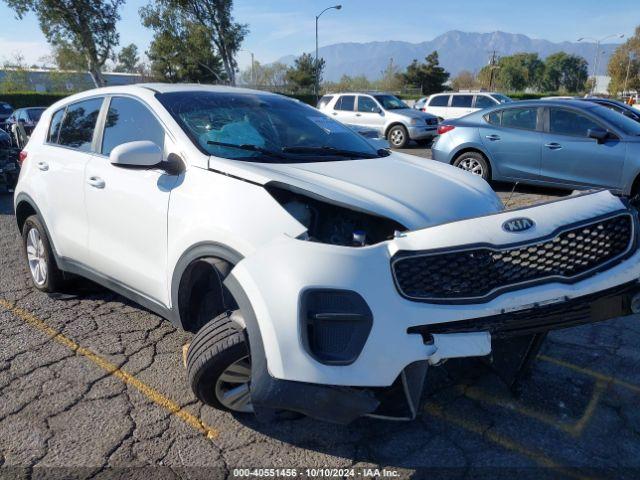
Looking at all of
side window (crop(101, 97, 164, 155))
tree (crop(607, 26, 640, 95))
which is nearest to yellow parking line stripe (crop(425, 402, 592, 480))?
side window (crop(101, 97, 164, 155))

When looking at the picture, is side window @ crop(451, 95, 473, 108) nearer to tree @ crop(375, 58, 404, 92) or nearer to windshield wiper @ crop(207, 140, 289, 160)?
windshield wiper @ crop(207, 140, 289, 160)

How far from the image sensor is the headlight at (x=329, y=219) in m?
2.48

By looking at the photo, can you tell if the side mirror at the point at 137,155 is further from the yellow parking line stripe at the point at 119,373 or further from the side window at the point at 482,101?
the side window at the point at 482,101

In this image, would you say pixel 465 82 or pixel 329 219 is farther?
pixel 465 82

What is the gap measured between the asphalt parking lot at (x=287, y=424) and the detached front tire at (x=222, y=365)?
165 millimetres

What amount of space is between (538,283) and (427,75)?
A: 6425 cm

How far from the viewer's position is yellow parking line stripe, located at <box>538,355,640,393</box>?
3.09 metres

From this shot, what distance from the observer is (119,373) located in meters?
3.25

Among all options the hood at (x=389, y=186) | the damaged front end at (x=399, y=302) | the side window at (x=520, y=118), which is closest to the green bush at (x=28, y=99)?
the side window at (x=520, y=118)

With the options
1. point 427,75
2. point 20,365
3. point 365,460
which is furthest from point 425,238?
point 427,75

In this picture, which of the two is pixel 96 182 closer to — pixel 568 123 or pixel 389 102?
pixel 568 123

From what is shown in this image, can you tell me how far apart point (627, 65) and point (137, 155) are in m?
69.2

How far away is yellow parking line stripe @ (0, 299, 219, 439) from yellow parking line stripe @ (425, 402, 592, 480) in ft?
3.88

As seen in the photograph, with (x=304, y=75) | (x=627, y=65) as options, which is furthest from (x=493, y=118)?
(x=627, y=65)
